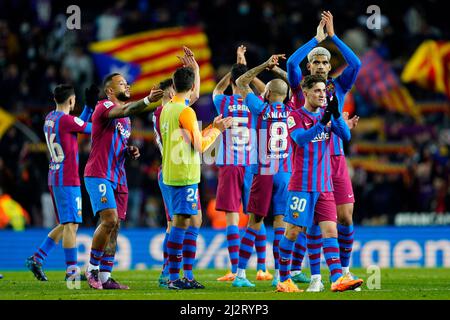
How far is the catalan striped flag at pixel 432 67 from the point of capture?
23781 mm

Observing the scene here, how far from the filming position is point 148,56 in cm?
2327

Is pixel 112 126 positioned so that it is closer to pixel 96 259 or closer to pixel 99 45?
pixel 96 259

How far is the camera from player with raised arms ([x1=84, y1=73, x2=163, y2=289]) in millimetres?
12070

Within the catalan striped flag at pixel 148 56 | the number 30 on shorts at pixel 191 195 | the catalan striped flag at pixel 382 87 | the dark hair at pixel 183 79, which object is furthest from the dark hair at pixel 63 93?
the catalan striped flag at pixel 382 87

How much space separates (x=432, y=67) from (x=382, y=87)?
1302 mm

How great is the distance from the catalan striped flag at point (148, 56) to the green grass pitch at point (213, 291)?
9088mm

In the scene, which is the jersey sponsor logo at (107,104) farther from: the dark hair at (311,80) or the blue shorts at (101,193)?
the dark hair at (311,80)

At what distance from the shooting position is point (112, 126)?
40.7ft

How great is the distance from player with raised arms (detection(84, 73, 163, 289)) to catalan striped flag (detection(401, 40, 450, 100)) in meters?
12.7

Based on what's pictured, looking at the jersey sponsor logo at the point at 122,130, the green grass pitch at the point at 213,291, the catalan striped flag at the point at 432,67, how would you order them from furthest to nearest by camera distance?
the catalan striped flag at the point at 432,67
the jersey sponsor logo at the point at 122,130
the green grass pitch at the point at 213,291

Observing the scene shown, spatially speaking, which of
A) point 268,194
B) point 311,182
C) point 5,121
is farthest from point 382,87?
point 311,182

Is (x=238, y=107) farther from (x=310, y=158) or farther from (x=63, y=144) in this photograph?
(x=310, y=158)
